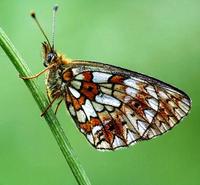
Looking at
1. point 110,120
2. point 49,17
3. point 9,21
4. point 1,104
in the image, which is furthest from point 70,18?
point 110,120

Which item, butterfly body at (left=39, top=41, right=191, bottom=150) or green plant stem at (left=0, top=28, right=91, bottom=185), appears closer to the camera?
green plant stem at (left=0, top=28, right=91, bottom=185)

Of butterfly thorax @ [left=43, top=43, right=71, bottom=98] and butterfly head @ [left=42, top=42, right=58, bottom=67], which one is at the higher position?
butterfly head @ [left=42, top=42, right=58, bottom=67]

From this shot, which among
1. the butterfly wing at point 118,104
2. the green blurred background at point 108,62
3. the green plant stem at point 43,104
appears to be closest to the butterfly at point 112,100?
the butterfly wing at point 118,104

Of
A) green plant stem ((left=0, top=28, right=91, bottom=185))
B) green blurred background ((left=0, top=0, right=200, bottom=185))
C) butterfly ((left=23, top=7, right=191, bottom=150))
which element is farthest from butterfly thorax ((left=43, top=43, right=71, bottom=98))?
green blurred background ((left=0, top=0, right=200, bottom=185))

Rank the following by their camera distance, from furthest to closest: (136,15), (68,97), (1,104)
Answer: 1. (136,15)
2. (1,104)
3. (68,97)

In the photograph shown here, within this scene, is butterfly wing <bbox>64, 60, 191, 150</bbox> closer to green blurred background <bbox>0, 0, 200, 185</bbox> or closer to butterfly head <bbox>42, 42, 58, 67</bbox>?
butterfly head <bbox>42, 42, 58, 67</bbox>

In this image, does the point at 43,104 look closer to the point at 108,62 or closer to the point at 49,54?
the point at 49,54

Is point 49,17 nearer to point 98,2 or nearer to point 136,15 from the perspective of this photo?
point 98,2
